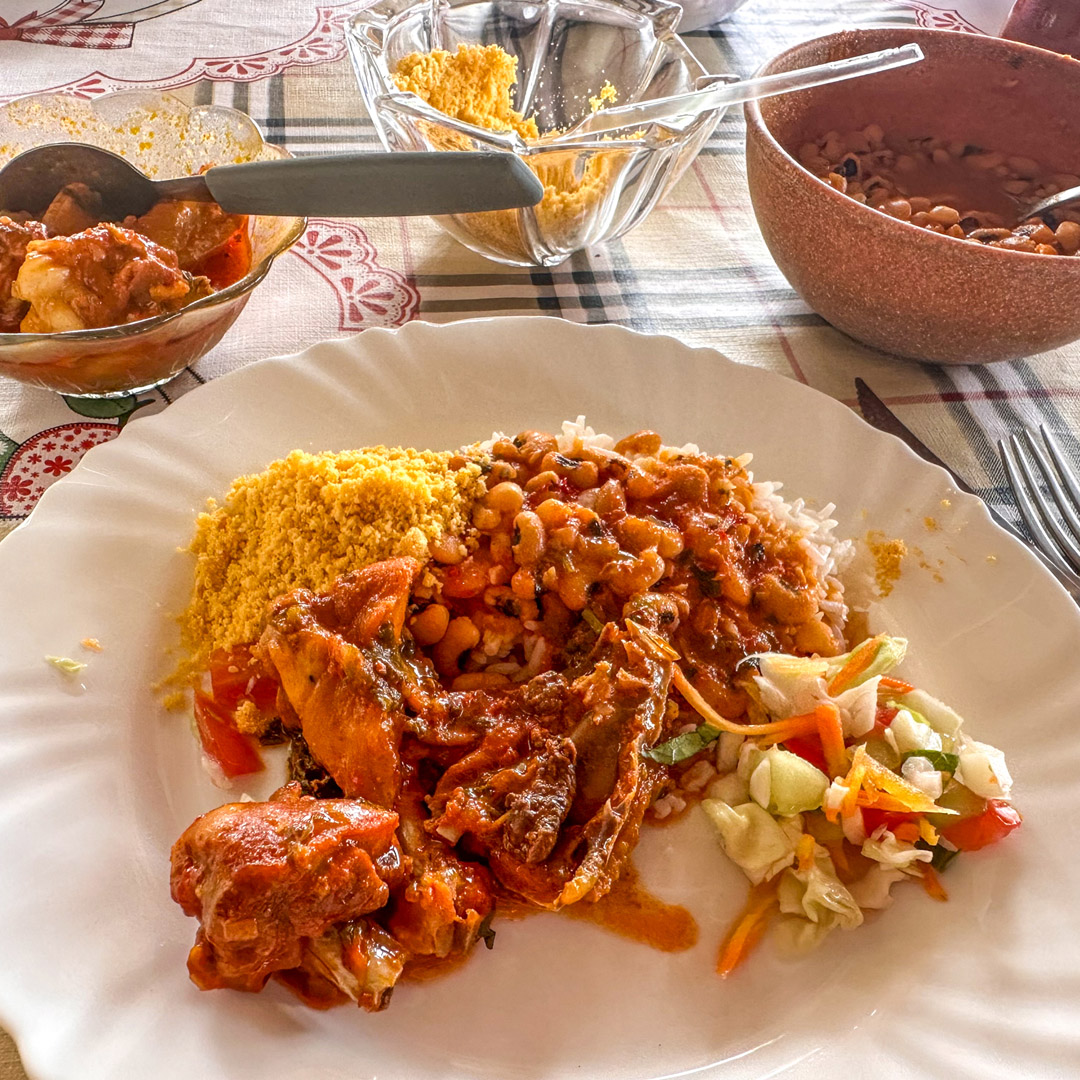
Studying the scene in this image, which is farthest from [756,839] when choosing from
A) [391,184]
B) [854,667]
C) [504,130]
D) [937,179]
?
[504,130]

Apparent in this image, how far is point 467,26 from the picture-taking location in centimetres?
347

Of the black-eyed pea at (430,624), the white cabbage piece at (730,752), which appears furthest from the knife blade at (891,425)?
the black-eyed pea at (430,624)

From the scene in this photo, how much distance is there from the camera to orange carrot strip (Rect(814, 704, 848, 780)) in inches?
78.1

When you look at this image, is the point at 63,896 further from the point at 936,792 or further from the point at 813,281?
the point at 813,281

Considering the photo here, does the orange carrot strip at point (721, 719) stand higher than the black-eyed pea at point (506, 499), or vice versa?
the black-eyed pea at point (506, 499)

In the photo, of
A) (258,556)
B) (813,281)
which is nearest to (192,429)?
(258,556)

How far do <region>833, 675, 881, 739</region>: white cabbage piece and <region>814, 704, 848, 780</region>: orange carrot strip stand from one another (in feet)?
0.10

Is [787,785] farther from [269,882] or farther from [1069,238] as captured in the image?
[1069,238]

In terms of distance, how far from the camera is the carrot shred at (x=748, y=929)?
5.91 ft

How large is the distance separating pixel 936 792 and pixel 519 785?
2.90ft

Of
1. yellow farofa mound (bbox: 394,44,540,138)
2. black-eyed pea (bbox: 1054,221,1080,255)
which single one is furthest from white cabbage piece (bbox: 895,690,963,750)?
yellow farofa mound (bbox: 394,44,540,138)

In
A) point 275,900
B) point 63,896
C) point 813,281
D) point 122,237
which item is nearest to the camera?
point 275,900

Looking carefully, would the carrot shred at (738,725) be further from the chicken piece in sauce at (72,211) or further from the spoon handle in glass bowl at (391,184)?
the chicken piece in sauce at (72,211)

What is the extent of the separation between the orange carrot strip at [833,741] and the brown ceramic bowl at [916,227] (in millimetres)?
1355
